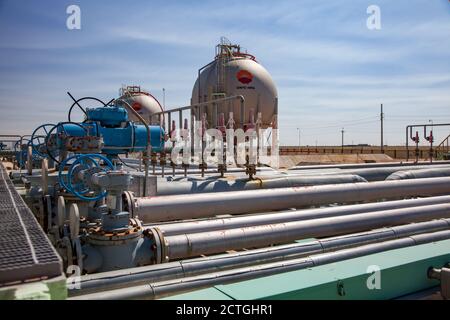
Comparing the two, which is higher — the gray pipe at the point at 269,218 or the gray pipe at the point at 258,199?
the gray pipe at the point at 258,199

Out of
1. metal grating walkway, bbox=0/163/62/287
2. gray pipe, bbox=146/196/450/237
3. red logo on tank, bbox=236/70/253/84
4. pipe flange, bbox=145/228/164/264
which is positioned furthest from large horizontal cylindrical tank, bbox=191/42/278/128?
metal grating walkway, bbox=0/163/62/287

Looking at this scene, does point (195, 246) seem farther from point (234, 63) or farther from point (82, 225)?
point (234, 63)

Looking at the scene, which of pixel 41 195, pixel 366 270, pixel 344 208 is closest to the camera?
pixel 366 270

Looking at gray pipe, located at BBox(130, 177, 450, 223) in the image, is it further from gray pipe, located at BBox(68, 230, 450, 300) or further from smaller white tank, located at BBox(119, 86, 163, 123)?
smaller white tank, located at BBox(119, 86, 163, 123)

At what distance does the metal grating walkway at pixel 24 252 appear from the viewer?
5.24ft

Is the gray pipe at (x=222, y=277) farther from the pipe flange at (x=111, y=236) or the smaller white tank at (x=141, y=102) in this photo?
the smaller white tank at (x=141, y=102)

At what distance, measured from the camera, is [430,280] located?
319cm

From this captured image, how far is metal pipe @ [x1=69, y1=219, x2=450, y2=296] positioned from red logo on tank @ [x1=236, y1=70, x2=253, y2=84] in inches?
398

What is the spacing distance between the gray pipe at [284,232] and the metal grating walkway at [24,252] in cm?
123

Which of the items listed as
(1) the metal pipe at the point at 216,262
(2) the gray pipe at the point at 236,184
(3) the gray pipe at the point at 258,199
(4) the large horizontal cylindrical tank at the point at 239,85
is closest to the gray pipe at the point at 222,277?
(1) the metal pipe at the point at 216,262
